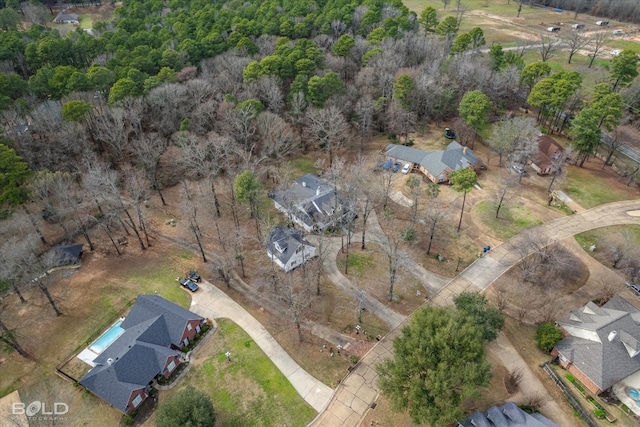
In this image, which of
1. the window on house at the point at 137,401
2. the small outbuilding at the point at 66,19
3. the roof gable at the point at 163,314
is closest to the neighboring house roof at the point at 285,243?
the roof gable at the point at 163,314

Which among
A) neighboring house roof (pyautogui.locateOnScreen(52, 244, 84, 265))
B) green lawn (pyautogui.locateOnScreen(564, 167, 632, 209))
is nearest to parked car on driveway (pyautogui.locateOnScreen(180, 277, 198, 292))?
neighboring house roof (pyautogui.locateOnScreen(52, 244, 84, 265))

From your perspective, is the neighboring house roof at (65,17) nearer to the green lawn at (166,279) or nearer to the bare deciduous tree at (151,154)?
the bare deciduous tree at (151,154)

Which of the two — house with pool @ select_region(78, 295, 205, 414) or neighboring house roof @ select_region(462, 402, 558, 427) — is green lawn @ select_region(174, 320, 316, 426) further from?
neighboring house roof @ select_region(462, 402, 558, 427)

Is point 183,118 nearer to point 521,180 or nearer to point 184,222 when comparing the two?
point 184,222

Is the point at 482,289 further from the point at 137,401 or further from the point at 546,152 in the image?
the point at 137,401

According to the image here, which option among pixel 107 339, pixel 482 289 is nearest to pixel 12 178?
pixel 107 339
